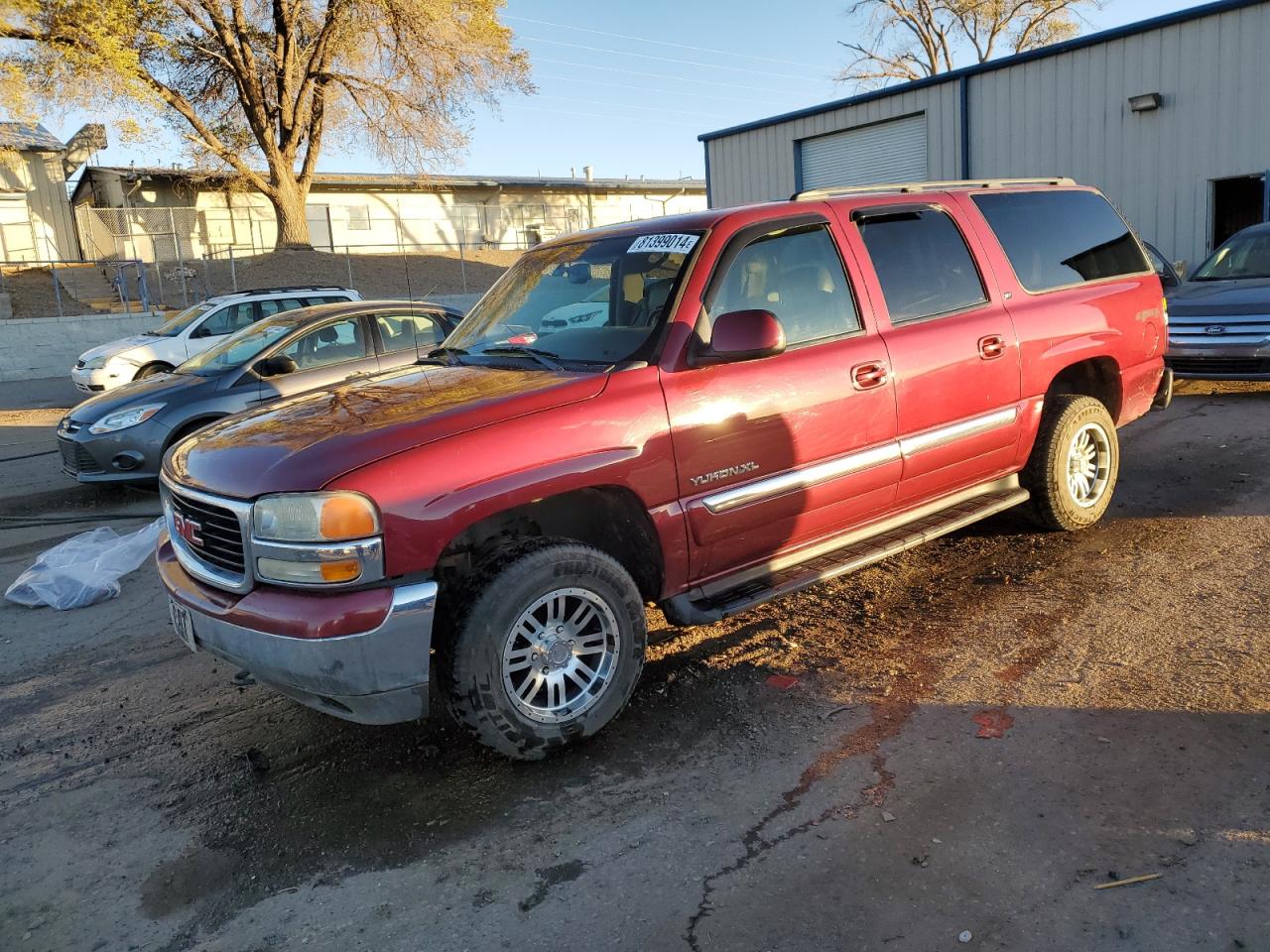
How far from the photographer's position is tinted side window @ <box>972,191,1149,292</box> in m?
5.21

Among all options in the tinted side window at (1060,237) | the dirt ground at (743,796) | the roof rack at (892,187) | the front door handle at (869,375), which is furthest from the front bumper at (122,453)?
the tinted side window at (1060,237)

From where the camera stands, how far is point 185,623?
3568 millimetres

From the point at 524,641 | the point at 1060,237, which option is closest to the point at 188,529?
the point at 524,641

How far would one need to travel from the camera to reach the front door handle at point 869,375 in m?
4.24

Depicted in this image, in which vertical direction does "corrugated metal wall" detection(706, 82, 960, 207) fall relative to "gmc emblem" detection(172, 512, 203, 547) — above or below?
above

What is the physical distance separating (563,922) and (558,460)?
59.3 inches

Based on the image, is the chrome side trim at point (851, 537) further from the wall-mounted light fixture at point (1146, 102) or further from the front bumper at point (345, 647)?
the wall-mounted light fixture at point (1146, 102)

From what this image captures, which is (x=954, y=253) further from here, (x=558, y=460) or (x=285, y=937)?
(x=285, y=937)

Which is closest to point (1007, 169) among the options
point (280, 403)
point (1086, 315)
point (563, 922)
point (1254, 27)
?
point (1254, 27)

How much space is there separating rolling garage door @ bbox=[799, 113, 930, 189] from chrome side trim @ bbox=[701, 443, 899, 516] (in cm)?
1568

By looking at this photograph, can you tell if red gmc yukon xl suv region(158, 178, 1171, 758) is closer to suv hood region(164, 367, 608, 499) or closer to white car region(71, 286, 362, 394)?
suv hood region(164, 367, 608, 499)

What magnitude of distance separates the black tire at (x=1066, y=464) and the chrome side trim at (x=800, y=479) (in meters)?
1.35

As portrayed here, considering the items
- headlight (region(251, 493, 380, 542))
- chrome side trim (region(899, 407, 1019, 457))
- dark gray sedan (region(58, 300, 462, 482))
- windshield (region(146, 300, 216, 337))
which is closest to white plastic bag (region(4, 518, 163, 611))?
dark gray sedan (region(58, 300, 462, 482))

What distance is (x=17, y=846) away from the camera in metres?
3.23
